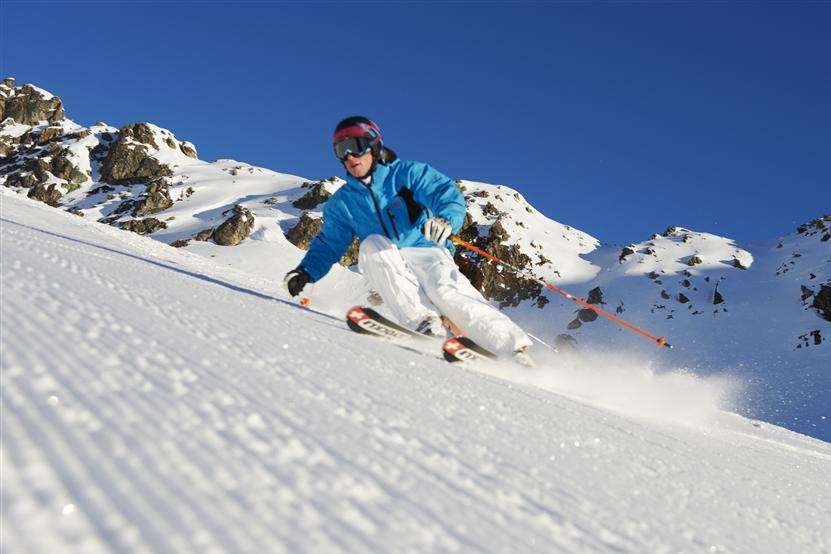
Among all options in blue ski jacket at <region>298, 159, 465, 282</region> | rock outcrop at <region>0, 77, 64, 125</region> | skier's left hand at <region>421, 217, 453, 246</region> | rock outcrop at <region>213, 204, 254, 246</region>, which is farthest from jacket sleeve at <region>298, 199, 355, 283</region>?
rock outcrop at <region>0, 77, 64, 125</region>

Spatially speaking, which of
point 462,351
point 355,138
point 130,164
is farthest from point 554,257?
point 130,164

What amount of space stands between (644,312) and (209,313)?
4348 cm

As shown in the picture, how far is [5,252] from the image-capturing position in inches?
88.4

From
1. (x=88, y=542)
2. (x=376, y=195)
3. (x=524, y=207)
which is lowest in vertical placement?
(x=88, y=542)

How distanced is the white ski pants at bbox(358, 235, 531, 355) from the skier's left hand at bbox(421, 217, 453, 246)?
0.68 feet

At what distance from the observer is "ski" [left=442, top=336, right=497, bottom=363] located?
3.60m

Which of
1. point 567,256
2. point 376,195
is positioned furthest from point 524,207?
point 376,195

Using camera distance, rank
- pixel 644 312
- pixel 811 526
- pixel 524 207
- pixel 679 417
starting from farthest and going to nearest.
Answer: pixel 524 207 < pixel 644 312 < pixel 679 417 < pixel 811 526

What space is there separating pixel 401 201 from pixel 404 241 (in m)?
0.36

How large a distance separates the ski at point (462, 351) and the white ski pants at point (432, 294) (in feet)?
0.44

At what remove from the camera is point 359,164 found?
15.0ft

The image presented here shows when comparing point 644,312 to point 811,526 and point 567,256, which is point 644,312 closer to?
point 567,256

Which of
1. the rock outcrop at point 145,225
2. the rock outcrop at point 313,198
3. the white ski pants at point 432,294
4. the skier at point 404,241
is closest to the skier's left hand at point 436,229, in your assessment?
the skier at point 404,241

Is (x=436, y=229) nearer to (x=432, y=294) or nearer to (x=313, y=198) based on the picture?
(x=432, y=294)
